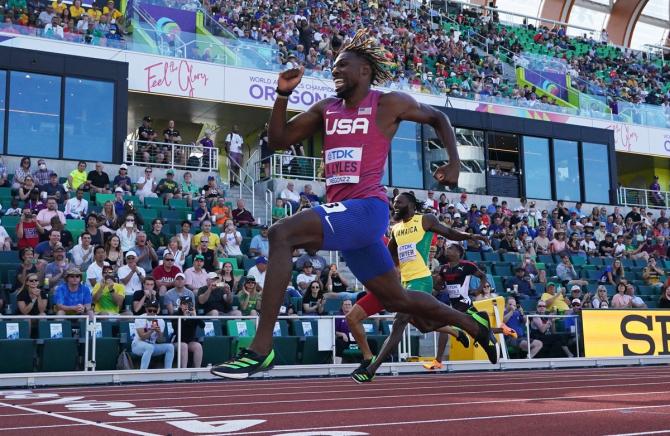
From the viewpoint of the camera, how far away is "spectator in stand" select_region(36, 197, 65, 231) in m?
14.6

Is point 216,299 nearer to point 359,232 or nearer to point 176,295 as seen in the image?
point 176,295

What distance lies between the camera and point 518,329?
15.1 metres

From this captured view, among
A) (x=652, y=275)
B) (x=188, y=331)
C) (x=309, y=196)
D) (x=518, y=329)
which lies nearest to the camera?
(x=188, y=331)

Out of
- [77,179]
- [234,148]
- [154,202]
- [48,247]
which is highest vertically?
[234,148]

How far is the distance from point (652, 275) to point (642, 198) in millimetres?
9552

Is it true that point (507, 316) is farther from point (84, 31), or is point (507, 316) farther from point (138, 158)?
point (84, 31)

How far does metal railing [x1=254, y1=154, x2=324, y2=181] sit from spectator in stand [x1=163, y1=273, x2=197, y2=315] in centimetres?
974

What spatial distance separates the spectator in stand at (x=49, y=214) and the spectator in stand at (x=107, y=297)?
110 inches

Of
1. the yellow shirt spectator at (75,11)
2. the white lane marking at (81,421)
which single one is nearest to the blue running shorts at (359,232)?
the white lane marking at (81,421)

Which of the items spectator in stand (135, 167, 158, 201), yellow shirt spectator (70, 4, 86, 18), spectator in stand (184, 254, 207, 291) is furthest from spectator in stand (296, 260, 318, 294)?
yellow shirt spectator (70, 4, 86, 18)

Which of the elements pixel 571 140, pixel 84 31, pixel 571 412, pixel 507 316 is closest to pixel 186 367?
pixel 507 316

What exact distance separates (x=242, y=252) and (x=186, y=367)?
4.85 metres

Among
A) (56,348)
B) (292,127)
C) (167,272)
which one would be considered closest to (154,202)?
(167,272)

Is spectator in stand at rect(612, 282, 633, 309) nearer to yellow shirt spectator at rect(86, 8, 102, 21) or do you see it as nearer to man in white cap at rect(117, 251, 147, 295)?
man in white cap at rect(117, 251, 147, 295)
